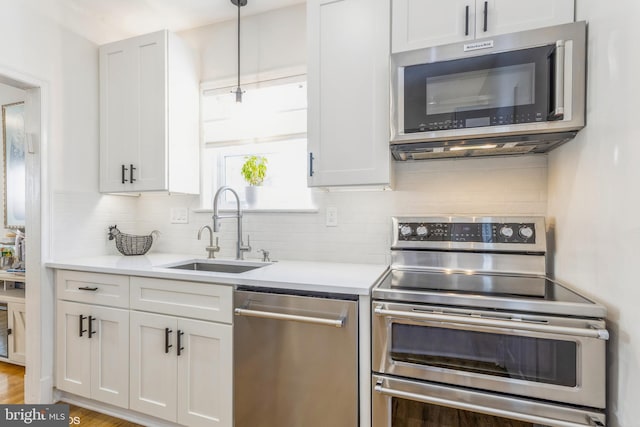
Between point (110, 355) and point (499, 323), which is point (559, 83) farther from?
point (110, 355)

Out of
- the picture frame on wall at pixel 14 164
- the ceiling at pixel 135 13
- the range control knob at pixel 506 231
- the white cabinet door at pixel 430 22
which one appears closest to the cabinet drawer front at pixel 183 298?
the range control knob at pixel 506 231

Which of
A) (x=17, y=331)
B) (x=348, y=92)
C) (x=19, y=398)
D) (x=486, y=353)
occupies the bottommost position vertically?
(x=19, y=398)

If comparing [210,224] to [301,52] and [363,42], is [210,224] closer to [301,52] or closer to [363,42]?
[301,52]

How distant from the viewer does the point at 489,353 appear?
1.22 meters

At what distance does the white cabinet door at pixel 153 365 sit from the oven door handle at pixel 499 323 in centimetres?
115

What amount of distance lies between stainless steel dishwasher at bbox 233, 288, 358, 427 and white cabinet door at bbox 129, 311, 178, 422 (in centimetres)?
40

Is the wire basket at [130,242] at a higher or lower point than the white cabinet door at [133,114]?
lower

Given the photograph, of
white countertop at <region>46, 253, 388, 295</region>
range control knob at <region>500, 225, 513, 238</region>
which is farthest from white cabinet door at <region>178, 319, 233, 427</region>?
range control knob at <region>500, 225, 513, 238</region>

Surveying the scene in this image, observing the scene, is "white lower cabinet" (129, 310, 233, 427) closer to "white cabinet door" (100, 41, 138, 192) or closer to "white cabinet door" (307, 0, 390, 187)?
"white cabinet door" (307, 0, 390, 187)

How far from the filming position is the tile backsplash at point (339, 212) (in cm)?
179

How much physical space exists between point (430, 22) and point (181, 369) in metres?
A: 2.11

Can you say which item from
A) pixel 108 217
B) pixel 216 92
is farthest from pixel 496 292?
pixel 108 217

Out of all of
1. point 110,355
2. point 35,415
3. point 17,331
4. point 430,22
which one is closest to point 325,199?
point 430,22

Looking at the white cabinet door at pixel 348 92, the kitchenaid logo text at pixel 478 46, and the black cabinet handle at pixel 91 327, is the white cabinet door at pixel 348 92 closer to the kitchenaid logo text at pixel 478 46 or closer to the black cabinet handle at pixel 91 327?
the kitchenaid logo text at pixel 478 46
